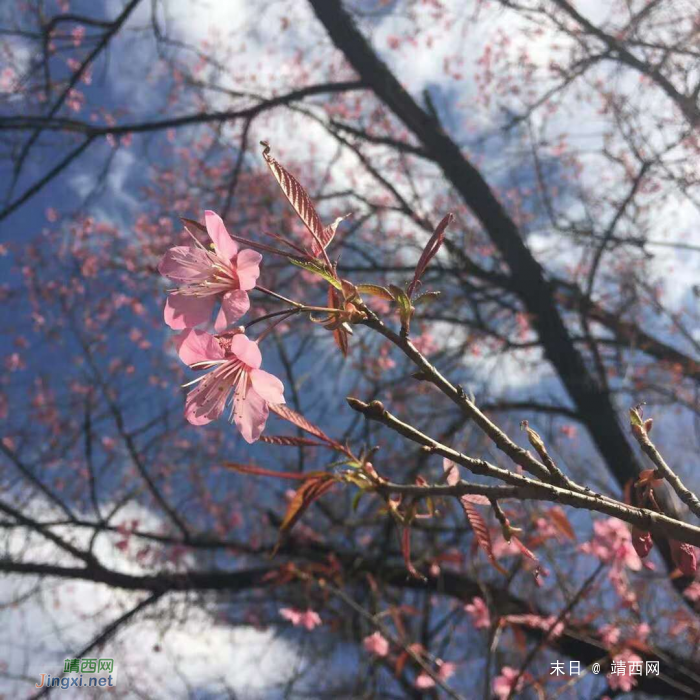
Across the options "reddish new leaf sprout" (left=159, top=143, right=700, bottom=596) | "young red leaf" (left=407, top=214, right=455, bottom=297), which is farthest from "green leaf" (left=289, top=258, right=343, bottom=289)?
"young red leaf" (left=407, top=214, right=455, bottom=297)

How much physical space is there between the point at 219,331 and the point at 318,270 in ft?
0.64

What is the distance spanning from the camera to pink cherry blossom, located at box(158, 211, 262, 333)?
832 mm

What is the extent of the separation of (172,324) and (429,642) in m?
5.51

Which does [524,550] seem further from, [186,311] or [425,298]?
[186,311]

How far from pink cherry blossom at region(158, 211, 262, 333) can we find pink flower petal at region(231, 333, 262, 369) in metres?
0.04

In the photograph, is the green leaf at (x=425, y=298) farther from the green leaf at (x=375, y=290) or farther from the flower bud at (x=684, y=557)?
the flower bud at (x=684, y=557)

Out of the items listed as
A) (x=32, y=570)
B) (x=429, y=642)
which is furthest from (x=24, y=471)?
(x=429, y=642)

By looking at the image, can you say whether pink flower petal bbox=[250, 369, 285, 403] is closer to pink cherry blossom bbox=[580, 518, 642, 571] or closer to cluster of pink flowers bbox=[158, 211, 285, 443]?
cluster of pink flowers bbox=[158, 211, 285, 443]

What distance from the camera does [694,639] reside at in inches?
120

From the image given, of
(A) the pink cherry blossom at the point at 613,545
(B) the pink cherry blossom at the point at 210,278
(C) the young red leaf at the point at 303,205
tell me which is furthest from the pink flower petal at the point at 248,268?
(A) the pink cherry blossom at the point at 613,545

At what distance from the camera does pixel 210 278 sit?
0.94 metres

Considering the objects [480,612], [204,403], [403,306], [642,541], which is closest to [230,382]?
[204,403]

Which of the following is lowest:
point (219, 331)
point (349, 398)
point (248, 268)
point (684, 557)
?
point (684, 557)

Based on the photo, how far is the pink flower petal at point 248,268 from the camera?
83cm
